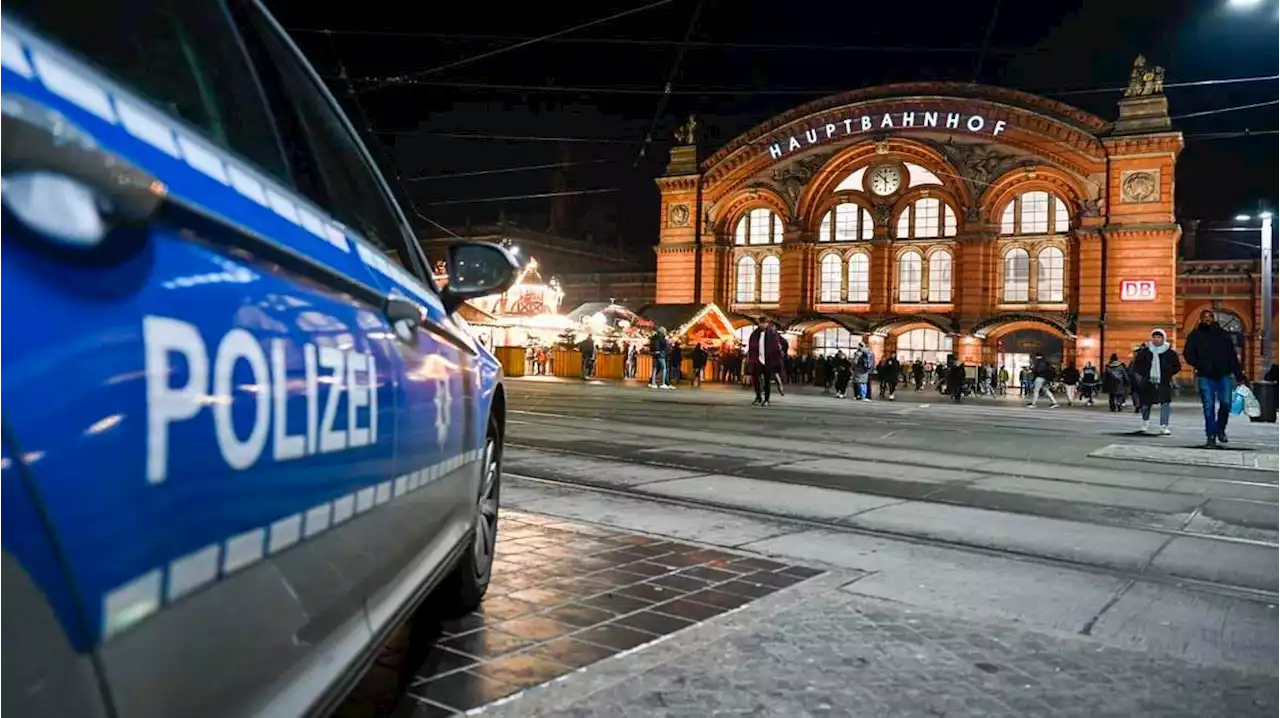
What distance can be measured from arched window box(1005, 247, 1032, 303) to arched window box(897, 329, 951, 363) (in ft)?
9.83

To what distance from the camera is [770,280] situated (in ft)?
141

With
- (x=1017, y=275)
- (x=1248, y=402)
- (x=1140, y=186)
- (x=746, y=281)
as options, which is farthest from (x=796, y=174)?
(x=1248, y=402)

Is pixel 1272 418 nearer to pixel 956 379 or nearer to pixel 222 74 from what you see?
pixel 956 379

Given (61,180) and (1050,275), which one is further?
(1050,275)

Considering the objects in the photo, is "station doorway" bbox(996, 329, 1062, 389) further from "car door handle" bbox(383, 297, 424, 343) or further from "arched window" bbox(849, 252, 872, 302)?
"car door handle" bbox(383, 297, 424, 343)

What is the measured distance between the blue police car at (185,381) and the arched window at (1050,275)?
3878 cm

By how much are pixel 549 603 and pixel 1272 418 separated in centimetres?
1899

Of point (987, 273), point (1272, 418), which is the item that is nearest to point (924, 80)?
point (987, 273)

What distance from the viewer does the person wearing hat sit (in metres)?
14.6

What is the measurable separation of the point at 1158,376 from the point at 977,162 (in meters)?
24.6

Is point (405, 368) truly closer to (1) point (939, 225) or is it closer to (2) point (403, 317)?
(2) point (403, 317)

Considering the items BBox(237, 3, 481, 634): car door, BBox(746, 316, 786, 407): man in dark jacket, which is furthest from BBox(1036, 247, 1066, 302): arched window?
BBox(237, 3, 481, 634): car door

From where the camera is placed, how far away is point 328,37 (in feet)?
56.1

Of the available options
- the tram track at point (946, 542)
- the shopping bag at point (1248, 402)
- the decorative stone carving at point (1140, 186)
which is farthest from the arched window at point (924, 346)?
the tram track at point (946, 542)
